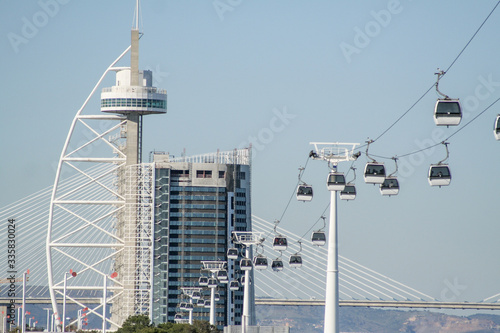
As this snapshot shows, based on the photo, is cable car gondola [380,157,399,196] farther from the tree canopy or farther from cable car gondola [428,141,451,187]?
the tree canopy

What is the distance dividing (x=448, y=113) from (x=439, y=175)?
485 cm

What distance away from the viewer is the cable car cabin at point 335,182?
58531 mm

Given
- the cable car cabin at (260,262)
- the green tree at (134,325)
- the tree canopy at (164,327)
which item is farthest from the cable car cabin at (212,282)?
the cable car cabin at (260,262)

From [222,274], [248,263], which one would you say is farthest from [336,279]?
[222,274]

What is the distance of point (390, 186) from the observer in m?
57.8

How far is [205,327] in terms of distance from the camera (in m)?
149

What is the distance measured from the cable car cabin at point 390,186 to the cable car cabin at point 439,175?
710 centimetres

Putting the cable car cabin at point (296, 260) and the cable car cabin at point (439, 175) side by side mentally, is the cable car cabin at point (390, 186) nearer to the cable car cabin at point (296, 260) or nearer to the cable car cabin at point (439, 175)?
the cable car cabin at point (439, 175)

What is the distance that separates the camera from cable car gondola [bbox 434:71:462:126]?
152ft

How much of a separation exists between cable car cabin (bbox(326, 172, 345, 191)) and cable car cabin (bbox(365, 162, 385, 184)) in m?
2.33

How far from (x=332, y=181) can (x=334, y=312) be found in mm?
6276

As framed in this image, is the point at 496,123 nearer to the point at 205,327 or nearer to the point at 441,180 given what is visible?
the point at 441,180

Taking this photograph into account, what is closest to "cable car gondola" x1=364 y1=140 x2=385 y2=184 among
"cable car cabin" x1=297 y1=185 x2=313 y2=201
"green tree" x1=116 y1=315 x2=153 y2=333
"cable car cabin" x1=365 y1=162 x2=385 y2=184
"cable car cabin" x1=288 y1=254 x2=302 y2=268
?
"cable car cabin" x1=365 y1=162 x2=385 y2=184

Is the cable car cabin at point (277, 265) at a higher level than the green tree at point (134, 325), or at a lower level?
higher
